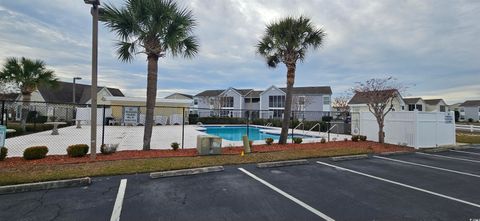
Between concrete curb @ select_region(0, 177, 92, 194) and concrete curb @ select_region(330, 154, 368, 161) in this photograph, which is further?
concrete curb @ select_region(330, 154, 368, 161)

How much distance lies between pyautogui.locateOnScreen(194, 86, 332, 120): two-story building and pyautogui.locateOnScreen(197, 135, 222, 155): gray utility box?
28.3m

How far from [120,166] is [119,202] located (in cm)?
259

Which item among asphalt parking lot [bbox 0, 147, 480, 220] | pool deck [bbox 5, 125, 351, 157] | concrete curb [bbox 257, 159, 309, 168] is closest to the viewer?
asphalt parking lot [bbox 0, 147, 480, 220]

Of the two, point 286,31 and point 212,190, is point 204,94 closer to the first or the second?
point 286,31

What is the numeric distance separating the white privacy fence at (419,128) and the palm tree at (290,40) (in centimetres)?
638

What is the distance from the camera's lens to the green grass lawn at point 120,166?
5.36 meters

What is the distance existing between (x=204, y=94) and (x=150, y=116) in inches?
1724

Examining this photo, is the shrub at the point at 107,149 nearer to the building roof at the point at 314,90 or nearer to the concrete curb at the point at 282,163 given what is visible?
the concrete curb at the point at 282,163

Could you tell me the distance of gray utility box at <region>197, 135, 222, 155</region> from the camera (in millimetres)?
8516

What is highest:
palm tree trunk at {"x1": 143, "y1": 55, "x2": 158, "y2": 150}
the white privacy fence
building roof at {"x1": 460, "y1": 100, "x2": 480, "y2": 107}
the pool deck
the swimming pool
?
building roof at {"x1": 460, "y1": 100, "x2": 480, "y2": 107}

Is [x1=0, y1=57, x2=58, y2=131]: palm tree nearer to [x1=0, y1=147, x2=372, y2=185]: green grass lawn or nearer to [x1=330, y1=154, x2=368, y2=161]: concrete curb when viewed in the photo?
[x1=0, y1=147, x2=372, y2=185]: green grass lawn

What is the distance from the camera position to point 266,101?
44.9 m

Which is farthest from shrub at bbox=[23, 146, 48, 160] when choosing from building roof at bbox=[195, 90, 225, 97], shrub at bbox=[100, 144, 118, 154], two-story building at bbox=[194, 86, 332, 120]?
building roof at bbox=[195, 90, 225, 97]

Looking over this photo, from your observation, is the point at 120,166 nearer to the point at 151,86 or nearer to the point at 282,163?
the point at 151,86
